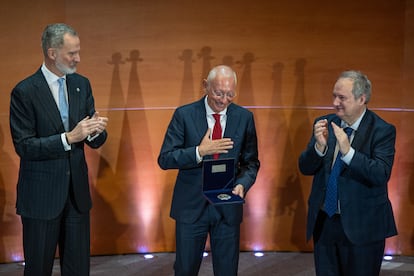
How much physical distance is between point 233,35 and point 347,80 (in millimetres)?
1797

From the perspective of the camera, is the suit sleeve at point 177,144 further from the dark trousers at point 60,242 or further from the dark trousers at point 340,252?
the dark trousers at point 340,252

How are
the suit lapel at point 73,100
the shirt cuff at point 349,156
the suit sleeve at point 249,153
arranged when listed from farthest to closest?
the suit sleeve at point 249,153 < the suit lapel at point 73,100 < the shirt cuff at point 349,156

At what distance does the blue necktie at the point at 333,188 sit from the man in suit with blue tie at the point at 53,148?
4.16 feet

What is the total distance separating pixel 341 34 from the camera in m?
4.87

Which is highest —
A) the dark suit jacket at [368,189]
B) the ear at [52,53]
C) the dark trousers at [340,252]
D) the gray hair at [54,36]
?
the gray hair at [54,36]

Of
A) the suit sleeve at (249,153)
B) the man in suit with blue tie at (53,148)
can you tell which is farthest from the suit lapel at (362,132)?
the man in suit with blue tie at (53,148)

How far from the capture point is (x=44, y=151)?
3.15 meters

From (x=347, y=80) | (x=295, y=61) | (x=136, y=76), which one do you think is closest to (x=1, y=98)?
(x=136, y=76)

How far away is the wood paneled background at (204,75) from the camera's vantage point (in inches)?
187

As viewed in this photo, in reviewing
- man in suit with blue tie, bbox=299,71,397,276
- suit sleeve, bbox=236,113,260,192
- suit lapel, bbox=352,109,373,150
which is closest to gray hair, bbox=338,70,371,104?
man in suit with blue tie, bbox=299,71,397,276

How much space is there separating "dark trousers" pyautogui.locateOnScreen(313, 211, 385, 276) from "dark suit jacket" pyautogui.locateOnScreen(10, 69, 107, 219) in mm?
1339

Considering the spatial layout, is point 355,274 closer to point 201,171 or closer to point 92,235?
point 201,171

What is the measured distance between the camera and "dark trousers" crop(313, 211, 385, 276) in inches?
129

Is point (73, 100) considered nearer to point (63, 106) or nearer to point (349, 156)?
point (63, 106)
